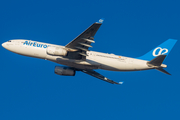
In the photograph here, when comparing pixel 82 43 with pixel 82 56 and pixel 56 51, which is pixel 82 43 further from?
pixel 56 51

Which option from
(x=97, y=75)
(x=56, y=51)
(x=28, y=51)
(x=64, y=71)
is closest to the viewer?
(x=56, y=51)

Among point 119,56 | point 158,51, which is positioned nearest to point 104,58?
point 119,56

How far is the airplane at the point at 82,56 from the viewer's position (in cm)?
3719

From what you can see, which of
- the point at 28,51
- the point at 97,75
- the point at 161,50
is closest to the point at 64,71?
the point at 97,75

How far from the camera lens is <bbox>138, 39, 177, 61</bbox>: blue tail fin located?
42031 millimetres

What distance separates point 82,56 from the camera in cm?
3928

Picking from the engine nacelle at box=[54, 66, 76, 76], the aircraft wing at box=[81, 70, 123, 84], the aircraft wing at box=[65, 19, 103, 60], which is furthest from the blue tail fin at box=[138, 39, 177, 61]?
the engine nacelle at box=[54, 66, 76, 76]

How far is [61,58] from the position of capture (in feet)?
131

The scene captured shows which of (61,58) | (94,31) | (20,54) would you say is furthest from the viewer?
(20,54)

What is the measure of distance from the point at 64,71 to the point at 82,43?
9031 millimetres

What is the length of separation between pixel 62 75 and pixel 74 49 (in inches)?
303

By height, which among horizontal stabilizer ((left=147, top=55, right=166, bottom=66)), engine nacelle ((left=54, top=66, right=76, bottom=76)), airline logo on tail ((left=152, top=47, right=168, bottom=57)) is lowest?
engine nacelle ((left=54, top=66, right=76, bottom=76))

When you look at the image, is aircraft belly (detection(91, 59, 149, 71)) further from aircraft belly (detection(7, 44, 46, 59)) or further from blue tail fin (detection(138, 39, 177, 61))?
aircraft belly (detection(7, 44, 46, 59))

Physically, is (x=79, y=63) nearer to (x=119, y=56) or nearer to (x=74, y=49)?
(x=74, y=49)
